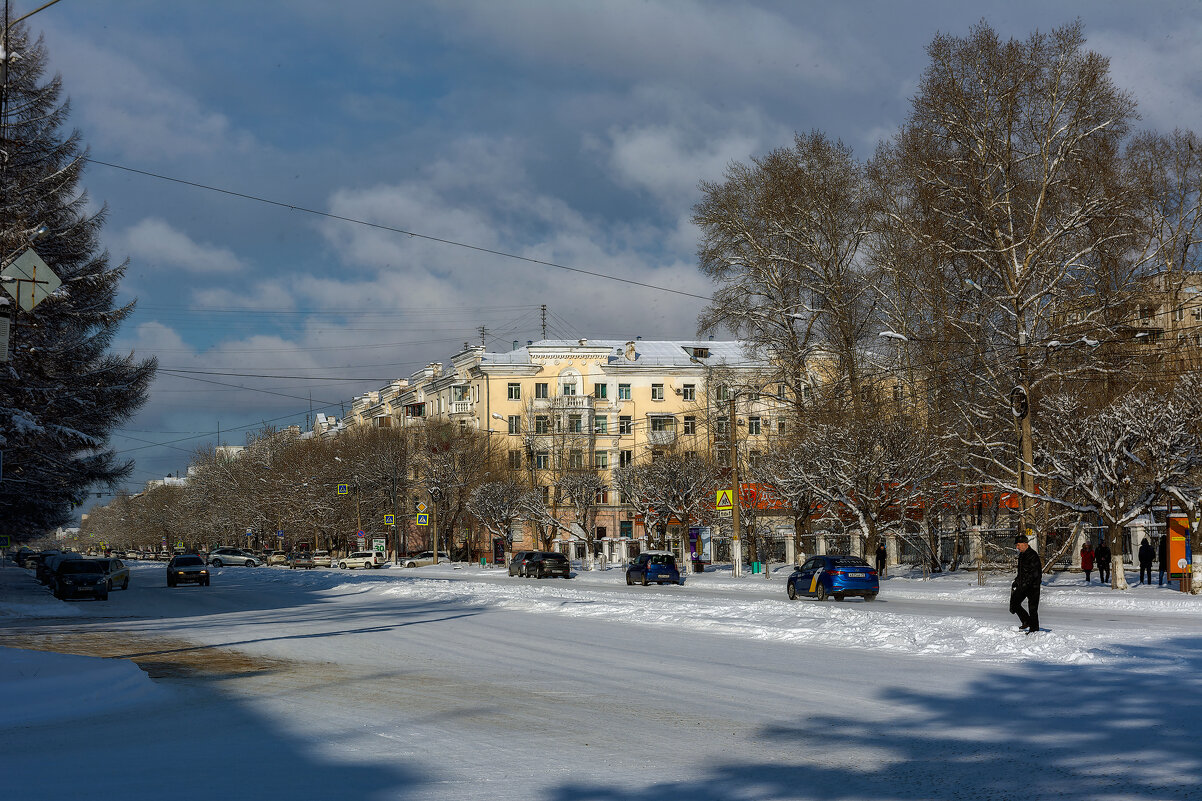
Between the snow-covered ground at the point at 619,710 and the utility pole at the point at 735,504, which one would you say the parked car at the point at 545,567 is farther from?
the snow-covered ground at the point at 619,710

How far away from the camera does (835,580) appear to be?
33125mm

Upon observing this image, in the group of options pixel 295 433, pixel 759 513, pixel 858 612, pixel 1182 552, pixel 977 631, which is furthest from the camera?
pixel 295 433

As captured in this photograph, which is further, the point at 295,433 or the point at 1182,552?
the point at 295,433

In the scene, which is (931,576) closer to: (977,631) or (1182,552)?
(1182,552)

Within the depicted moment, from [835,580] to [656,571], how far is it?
15.3m

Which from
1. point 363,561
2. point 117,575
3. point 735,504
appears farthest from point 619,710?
point 363,561

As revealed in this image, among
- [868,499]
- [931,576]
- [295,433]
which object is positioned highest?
[295,433]

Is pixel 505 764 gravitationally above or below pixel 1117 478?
below

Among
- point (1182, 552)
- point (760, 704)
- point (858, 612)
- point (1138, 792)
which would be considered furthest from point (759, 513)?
point (1138, 792)

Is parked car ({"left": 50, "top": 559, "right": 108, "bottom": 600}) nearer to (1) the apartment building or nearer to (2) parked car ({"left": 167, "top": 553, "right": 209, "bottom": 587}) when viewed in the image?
(2) parked car ({"left": 167, "top": 553, "right": 209, "bottom": 587})

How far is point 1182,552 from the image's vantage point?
107 feet

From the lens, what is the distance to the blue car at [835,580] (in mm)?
33094

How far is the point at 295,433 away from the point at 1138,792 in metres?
120

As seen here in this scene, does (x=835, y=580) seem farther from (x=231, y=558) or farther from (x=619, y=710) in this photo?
(x=231, y=558)
